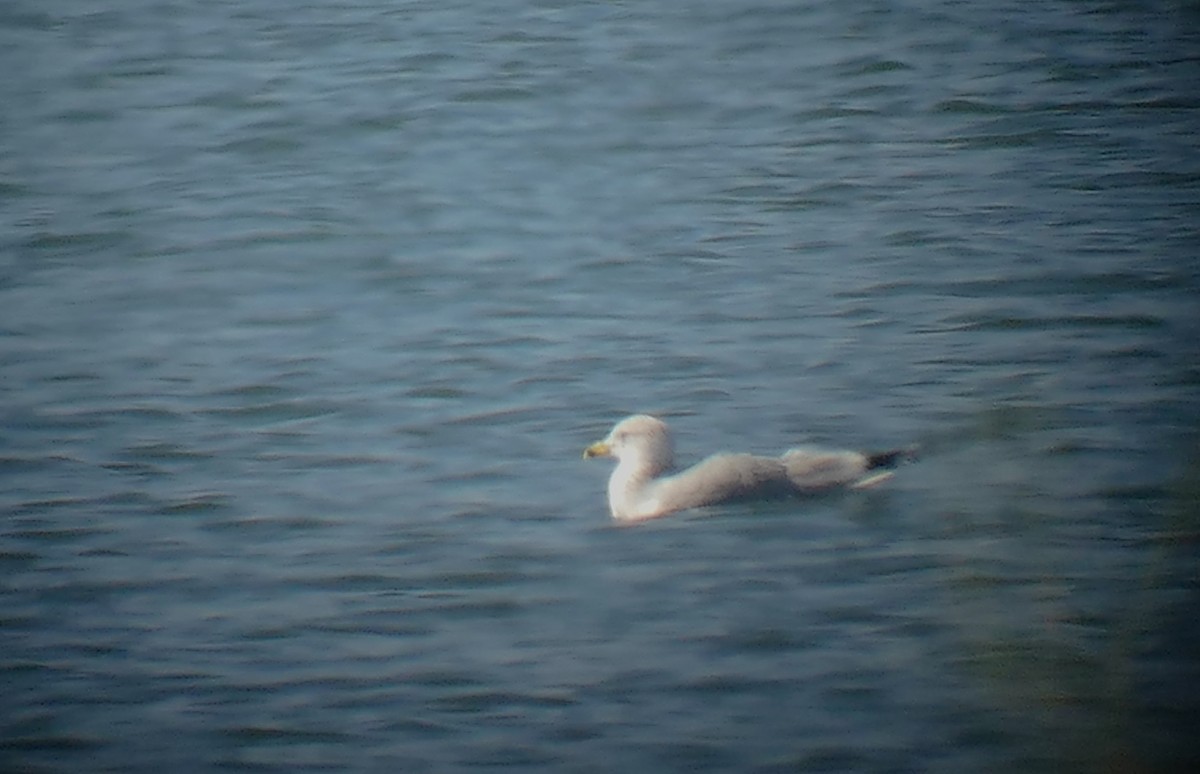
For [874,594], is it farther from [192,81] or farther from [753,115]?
[192,81]

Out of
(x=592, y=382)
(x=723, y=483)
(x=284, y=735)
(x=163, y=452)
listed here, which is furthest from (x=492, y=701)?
(x=592, y=382)

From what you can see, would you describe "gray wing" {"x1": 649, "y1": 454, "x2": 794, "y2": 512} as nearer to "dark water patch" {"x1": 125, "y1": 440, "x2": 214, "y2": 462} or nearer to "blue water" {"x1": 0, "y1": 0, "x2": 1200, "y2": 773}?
"blue water" {"x1": 0, "y1": 0, "x2": 1200, "y2": 773}

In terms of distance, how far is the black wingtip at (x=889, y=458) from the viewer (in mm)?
7574

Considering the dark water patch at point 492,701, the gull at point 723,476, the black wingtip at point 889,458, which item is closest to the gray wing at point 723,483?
the gull at point 723,476

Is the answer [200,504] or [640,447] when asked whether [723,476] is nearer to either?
[640,447]

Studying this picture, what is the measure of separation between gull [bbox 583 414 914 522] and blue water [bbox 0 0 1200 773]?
3.7 inches

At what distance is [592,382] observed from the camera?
355 inches

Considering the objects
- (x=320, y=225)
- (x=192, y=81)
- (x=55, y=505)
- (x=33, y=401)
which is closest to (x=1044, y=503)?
(x=55, y=505)

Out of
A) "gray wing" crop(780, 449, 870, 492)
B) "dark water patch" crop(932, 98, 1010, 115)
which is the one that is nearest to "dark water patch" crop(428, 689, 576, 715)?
"gray wing" crop(780, 449, 870, 492)

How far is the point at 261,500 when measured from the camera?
7914mm

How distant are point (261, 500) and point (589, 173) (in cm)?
482

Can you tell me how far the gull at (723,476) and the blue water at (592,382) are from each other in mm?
94

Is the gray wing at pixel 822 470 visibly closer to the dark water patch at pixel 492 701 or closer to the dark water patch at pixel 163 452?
the dark water patch at pixel 492 701

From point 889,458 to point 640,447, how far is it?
0.83m
